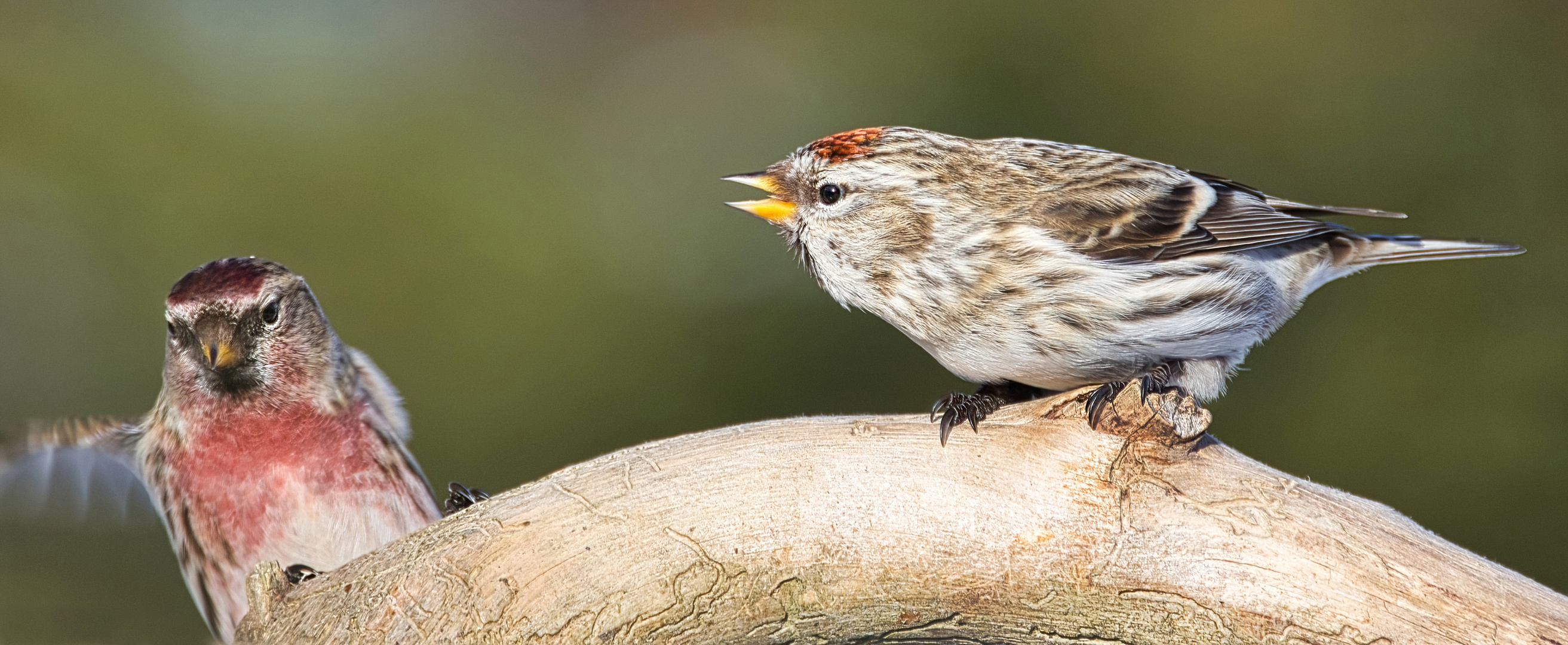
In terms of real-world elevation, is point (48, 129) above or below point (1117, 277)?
above

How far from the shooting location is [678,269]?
421 centimetres

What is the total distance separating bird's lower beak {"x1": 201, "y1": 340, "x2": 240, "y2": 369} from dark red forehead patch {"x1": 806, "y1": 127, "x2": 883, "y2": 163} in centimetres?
97

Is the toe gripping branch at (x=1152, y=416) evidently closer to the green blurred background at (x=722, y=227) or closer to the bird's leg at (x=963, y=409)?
the bird's leg at (x=963, y=409)

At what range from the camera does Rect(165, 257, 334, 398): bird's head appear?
5.32ft

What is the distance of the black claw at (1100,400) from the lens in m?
1.37

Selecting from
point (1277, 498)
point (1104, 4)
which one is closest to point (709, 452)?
point (1277, 498)

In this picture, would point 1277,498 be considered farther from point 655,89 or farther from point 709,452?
point 655,89

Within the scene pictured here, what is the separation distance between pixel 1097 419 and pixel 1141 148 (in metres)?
2.68

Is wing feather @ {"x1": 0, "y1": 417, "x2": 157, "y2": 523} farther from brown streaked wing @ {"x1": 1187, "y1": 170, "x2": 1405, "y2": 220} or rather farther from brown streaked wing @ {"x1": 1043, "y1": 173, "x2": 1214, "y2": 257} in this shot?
brown streaked wing @ {"x1": 1187, "y1": 170, "x2": 1405, "y2": 220}

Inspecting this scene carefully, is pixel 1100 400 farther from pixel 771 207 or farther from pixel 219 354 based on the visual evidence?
pixel 219 354

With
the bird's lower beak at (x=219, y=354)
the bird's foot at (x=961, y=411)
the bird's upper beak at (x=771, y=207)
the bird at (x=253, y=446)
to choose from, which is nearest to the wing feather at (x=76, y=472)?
the bird at (x=253, y=446)

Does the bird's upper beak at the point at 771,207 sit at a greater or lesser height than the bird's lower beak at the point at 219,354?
greater

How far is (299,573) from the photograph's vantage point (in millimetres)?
1602

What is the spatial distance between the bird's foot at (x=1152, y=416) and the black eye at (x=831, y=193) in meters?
0.60
